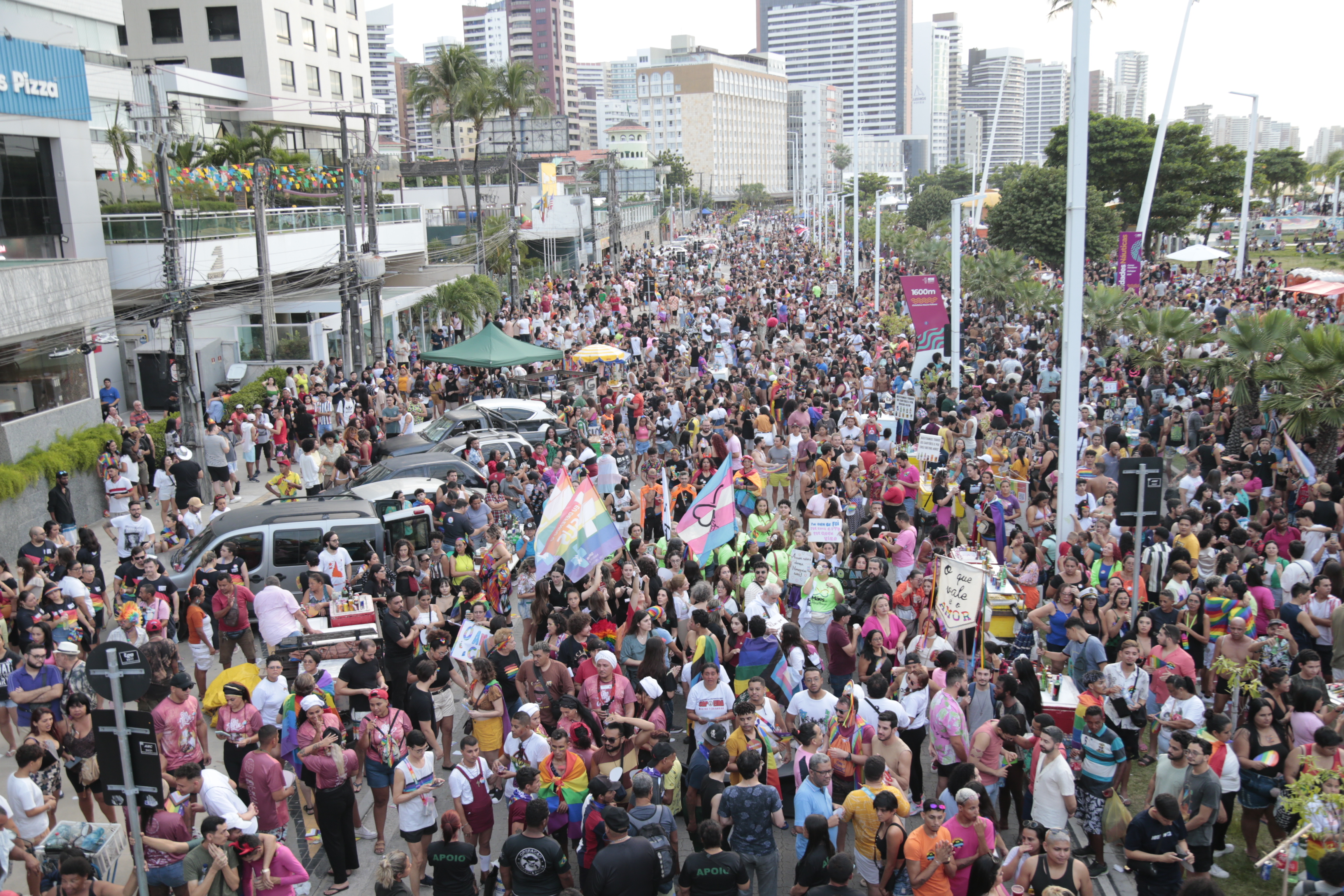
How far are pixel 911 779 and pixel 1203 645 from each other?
3.42 meters

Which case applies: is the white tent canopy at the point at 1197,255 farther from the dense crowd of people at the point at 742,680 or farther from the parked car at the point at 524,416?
the parked car at the point at 524,416

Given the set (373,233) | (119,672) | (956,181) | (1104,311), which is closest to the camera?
(119,672)

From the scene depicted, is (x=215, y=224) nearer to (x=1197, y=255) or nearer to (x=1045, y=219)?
(x=1197, y=255)

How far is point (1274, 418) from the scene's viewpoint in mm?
17234

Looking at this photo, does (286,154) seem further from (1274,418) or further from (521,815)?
(521,815)

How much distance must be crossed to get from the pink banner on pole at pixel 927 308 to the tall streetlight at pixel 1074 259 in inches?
373

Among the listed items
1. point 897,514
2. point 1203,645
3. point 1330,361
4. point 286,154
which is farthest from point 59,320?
point 286,154

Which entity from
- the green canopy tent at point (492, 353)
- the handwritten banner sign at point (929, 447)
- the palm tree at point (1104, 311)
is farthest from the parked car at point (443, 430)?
the palm tree at point (1104, 311)

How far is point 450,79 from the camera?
55.1 metres

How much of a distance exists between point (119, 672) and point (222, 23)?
49058 mm

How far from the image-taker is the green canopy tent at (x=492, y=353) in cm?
2266

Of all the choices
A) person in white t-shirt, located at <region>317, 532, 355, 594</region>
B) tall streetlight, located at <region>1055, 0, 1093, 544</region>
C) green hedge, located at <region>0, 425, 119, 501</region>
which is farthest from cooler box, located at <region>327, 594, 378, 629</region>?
green hedge, located at <region>0, 425, 119, 501</region>

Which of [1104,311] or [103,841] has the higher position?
[1104,311]

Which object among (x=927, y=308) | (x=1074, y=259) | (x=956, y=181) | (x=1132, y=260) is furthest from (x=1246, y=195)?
(x=956, y=181)
